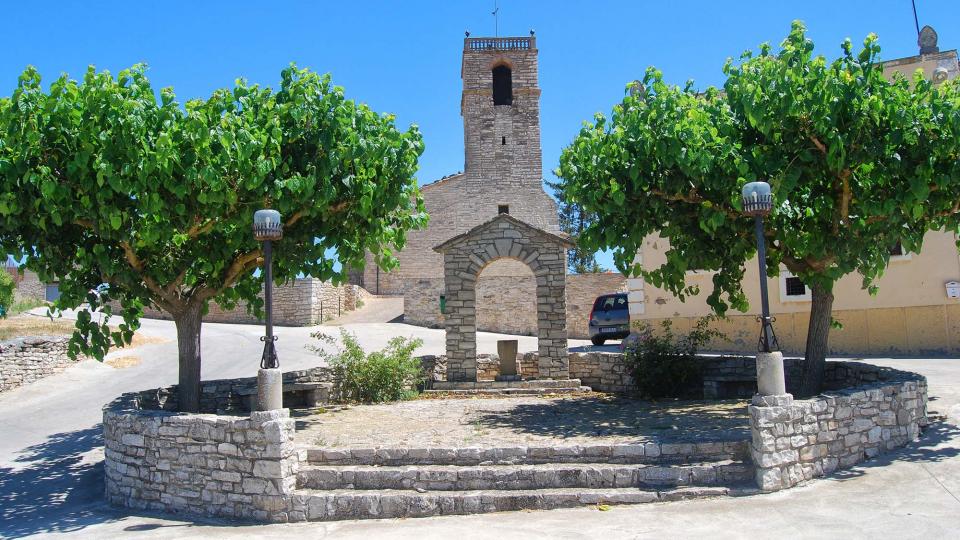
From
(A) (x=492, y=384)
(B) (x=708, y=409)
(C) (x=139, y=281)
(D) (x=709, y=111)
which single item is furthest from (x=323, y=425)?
(D) (x=709, y=111)

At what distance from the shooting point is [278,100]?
1055cm

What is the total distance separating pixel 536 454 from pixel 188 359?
5.64 m

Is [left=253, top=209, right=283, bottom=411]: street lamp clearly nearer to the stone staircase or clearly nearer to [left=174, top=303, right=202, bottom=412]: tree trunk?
the stone staircase

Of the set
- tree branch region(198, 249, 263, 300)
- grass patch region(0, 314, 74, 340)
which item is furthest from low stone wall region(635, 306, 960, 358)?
grass patch region(0, 314, 74, 340)

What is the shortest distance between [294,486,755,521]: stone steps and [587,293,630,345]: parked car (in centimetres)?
1539

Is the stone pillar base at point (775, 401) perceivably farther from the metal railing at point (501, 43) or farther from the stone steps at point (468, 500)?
the metal railing at point (501, 43)

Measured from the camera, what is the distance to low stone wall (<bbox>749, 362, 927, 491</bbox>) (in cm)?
753

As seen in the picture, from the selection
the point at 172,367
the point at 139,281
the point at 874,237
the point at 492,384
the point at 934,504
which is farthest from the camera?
the point at 172,367

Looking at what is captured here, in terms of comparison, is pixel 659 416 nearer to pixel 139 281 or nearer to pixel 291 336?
pixel 139 281

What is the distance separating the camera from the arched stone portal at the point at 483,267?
14.5m

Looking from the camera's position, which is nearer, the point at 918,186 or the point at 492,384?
the point at 918,186

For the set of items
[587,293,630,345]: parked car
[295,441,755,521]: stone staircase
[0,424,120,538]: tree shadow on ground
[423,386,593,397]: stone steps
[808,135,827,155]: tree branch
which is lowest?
[0,424,120,538]: tree shadow on ground

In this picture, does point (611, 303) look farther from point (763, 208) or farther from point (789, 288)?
point (763, 208)

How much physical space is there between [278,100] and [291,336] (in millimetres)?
15990
